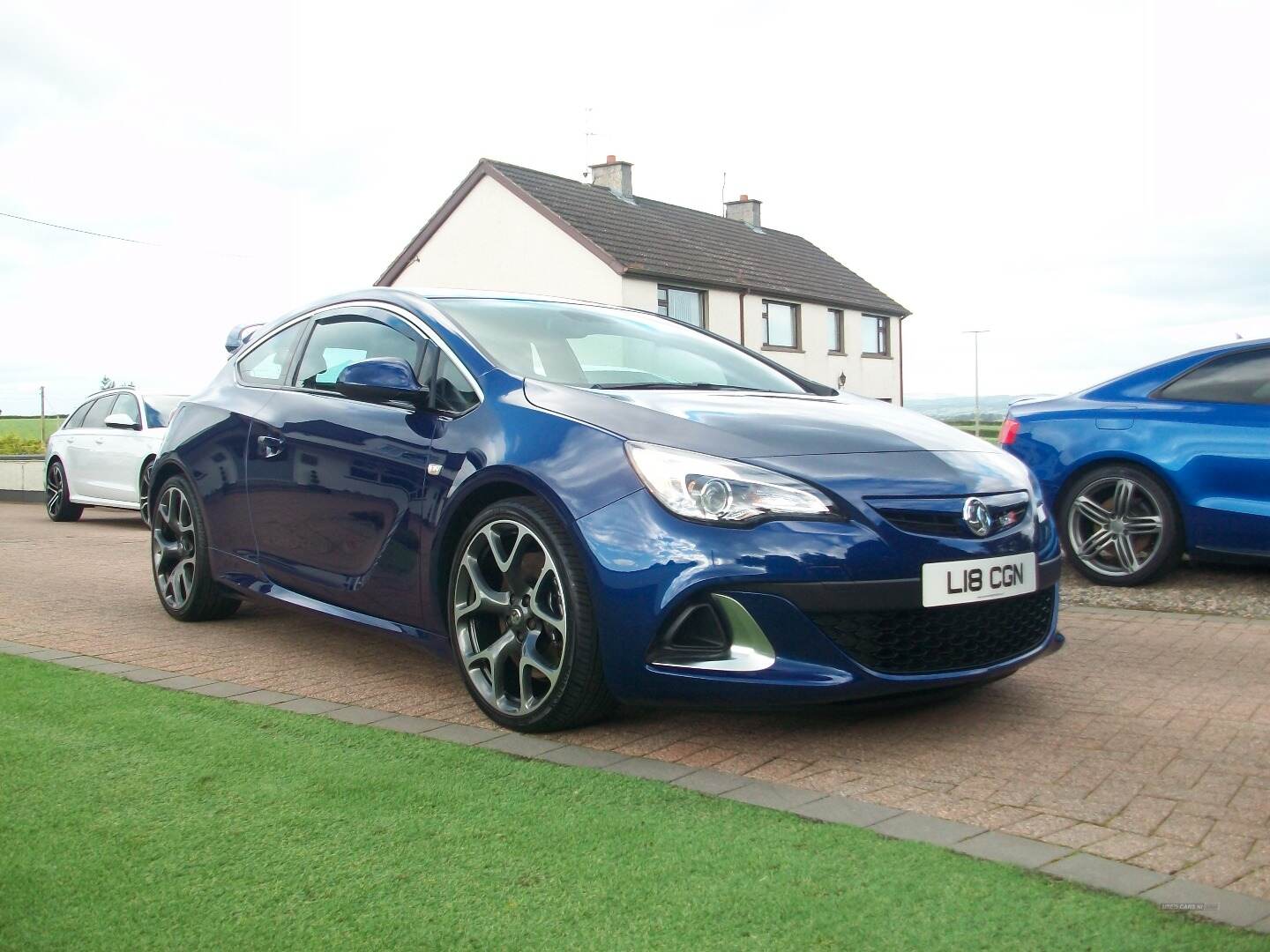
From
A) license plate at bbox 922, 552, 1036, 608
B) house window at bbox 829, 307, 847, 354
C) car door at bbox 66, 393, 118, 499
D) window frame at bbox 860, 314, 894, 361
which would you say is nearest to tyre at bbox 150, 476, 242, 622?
license plate at bbox 922, 552, 1036, 608

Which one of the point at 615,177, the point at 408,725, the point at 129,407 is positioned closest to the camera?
the point at 408,725

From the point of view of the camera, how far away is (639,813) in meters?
3.38

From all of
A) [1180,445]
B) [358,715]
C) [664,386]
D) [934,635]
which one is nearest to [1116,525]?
[1180,445]

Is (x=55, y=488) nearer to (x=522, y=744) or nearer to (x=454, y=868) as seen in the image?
(x=522, y=744)

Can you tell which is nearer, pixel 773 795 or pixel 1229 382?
pixel 773 795

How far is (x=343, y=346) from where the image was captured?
222 inches

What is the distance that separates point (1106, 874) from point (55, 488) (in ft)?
50.5

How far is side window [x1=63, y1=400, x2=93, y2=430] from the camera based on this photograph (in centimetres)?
1570

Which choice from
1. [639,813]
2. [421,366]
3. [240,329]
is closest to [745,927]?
[639,813]

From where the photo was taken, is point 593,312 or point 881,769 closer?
point 881,769

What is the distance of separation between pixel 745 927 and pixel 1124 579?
5.78 m

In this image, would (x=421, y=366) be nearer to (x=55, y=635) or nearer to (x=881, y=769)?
(x=881, y=769)

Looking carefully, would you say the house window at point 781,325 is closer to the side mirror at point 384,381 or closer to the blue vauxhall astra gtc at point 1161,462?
the blue vauxhall astra gtc at point 1161,462

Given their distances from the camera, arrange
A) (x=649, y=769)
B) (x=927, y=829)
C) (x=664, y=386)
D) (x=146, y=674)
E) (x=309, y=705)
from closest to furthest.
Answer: (x=927, y=829) < (x=649, y=769) < (x=309, y=705) < (x=664, y=386) < (x=146, y=674)
